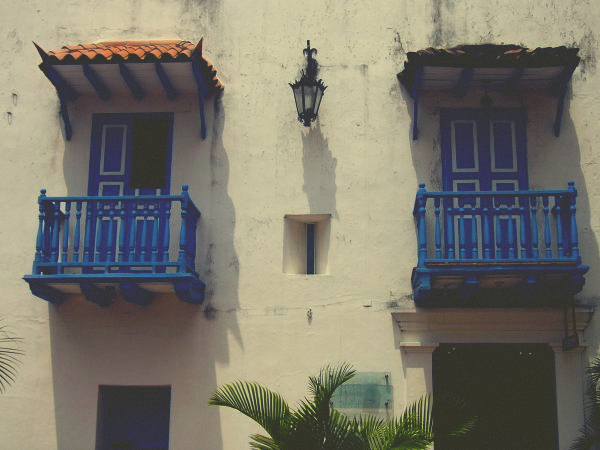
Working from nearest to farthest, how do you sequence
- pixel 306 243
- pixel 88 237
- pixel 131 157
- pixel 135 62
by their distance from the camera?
pixel 88 237 → pixel 135 62 → pixel 306 243 → pixel 131 157

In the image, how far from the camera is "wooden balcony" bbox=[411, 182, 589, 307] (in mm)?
9297

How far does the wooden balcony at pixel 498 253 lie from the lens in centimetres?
→ 930

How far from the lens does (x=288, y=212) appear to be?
1050cm

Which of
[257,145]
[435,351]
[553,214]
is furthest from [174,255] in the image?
[553,214]

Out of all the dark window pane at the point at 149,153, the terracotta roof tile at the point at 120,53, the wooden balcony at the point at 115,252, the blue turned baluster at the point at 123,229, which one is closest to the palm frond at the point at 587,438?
the wooden balcony at the point at 115,252

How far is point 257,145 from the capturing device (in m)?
10.8

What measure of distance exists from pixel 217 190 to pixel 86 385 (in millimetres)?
2978

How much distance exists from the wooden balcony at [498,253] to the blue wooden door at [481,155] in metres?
0.11

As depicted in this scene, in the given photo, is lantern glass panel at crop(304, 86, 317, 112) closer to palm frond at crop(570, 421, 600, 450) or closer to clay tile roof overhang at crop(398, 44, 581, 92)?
clay tile roof overhang at crop(398, 44, 581, 92)

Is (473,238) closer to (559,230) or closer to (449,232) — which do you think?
(449,232)

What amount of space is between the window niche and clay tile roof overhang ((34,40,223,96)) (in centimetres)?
213

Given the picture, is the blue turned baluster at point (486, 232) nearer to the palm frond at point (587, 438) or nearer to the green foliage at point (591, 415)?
the green foliage at point (591, 415)

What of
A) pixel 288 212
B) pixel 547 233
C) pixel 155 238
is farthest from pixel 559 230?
pixel 155 238

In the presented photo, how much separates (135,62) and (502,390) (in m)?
6.18
